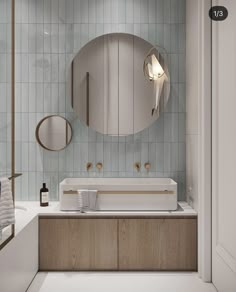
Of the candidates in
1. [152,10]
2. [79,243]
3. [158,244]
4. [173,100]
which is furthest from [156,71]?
[79,243]

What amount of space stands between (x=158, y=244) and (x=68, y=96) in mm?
1459

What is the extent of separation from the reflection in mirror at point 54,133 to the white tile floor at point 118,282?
3.53 feet

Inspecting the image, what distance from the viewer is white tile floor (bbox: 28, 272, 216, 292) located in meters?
2.67

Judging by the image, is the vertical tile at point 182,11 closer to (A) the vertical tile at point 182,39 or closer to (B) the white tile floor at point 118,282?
(A) the vertical tile at point 182,39

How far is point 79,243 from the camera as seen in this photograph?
298cm

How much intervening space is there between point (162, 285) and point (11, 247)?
1103 mm

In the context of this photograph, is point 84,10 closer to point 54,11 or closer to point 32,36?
point 54,11

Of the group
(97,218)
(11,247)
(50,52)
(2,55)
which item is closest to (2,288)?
(11,247)

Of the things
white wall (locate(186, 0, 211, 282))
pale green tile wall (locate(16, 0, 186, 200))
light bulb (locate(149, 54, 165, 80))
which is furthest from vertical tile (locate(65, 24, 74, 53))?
white wall (locate(186, 0, 211, 282))

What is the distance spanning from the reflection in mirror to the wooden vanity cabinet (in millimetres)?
721

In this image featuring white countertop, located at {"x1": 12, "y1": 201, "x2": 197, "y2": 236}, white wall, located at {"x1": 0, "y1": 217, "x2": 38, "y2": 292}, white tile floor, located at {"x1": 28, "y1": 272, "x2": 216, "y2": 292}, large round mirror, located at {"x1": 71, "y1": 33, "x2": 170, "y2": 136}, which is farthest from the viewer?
large round mirror, located at {"x1": 71, "y1": 33, "x2": 170, "y2": 136}

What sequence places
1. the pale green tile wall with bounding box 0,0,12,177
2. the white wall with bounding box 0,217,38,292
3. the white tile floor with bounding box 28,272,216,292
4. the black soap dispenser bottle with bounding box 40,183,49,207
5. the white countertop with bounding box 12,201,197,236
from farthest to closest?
1. the black soap dispenser bottle with bounding box 40,183,49,207
2. the white countertop with bounding box 12,201,197,236
3. the white tile floor with bounding box 28,272,216,292
4. the pale green tile wall with bounding box 0,0,12,177
5. the white wall with bounding box 0,217,38,292

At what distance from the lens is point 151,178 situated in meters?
3.44

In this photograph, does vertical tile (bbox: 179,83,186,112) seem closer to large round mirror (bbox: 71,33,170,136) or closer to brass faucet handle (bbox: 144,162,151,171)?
large round mirror (bbox: 71,33,170,136)
